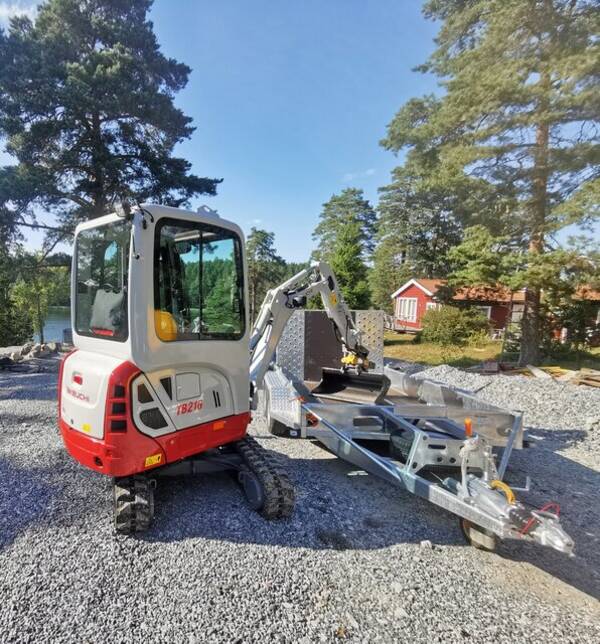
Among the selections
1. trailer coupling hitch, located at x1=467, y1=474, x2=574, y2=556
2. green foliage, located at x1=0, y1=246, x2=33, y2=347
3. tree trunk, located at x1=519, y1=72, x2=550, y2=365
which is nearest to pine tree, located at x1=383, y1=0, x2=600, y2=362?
tree trunk, located at x1=519, y1=72, x2=550, y2=365

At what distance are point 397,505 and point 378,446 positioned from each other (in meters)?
0.90

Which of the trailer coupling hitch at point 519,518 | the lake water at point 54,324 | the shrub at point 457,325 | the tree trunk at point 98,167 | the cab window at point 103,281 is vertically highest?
the tree trunk at point 98,167

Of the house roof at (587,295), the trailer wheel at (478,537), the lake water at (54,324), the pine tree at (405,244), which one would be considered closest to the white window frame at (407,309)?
the pine tree at (405,244)

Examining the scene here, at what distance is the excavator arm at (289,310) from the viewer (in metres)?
4.19

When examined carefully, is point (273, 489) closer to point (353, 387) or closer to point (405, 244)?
point (353, 387)

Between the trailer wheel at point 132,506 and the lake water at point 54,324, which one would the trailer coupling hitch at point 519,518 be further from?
the lake water at point 54,324

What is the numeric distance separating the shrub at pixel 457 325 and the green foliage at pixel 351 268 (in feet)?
27.0

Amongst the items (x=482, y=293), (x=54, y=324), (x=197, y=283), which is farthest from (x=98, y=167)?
(x=54, y=324)

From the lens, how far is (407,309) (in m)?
27.3

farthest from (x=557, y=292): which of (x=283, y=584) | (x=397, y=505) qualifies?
(x=283, y=584)

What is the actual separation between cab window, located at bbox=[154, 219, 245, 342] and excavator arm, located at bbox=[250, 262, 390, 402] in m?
0.97

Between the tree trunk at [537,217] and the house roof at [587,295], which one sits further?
the house roof at [587,295]

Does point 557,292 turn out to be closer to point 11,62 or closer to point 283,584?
point 283,584

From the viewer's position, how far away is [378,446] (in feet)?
14.2
